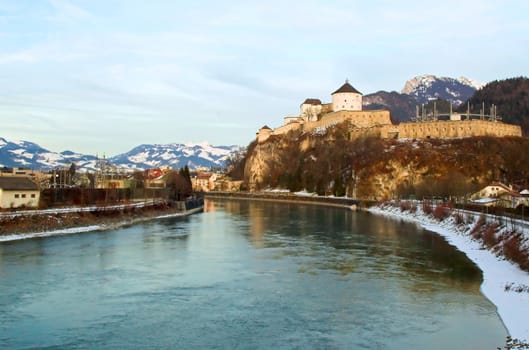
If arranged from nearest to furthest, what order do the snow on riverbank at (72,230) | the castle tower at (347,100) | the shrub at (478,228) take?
the shrub at (478,228), the snow on riverbank at (72,230), the castle tower at (347,100)

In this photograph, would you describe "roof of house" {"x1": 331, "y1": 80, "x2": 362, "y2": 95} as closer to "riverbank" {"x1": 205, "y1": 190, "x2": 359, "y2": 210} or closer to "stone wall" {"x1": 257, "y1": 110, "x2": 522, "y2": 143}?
"stone wall" {"x1": 257, "y1": 110, "x2": 522, "y2": 143}

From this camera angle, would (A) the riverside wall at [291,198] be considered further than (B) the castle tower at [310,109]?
No

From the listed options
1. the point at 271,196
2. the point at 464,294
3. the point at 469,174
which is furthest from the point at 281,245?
the point at 271,196

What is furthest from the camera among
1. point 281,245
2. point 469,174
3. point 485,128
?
point 485,128

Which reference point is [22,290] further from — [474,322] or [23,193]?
[23,193]

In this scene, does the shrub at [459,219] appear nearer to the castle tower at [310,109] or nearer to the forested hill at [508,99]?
the castle tower at [310,109]

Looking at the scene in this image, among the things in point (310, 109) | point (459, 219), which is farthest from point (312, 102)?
point (459, 219)

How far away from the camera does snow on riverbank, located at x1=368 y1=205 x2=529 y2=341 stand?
10.5 m

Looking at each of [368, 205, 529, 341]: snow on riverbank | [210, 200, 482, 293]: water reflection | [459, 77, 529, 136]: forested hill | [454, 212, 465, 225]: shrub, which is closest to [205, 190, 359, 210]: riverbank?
[454, 212, 465, 225]: shrub

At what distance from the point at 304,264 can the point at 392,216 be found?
80.9 feet

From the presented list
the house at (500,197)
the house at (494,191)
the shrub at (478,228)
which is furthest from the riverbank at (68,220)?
the house at (494,191)

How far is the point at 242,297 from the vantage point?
41.3 feet

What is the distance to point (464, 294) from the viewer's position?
13141 millimetres

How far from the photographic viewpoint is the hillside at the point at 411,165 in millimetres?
50938
